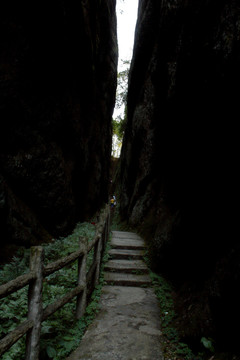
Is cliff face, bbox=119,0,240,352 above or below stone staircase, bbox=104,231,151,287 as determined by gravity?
above

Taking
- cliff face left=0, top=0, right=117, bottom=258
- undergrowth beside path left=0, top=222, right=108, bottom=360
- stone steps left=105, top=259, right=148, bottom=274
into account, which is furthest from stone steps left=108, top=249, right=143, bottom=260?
cliff face left=0, top=0, right=117, bottom=258

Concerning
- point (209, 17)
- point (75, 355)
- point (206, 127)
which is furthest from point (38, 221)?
point (209, 17)

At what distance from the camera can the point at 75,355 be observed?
342cm

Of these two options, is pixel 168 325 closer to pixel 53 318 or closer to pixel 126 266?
pixel 53 318

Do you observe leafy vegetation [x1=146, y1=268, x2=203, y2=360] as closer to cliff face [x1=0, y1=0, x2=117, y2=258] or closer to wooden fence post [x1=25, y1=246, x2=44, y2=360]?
wooden fence post [x1=25, y1=246, x2=44, y2=360]

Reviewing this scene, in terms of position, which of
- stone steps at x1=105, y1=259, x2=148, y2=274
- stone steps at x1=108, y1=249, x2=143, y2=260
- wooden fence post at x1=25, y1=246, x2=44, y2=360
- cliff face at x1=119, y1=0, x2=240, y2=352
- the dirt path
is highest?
cliff face at x1=119, y1=0, x2=240, y2=352

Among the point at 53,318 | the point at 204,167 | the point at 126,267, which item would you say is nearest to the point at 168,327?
the point at 53,318

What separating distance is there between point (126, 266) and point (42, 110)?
6688 millimetres

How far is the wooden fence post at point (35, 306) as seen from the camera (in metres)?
2.89

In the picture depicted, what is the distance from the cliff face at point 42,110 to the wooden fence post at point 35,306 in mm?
4710

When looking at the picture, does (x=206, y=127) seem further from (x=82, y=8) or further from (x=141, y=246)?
(x=82, y=8)

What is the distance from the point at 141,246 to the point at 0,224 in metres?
4.92

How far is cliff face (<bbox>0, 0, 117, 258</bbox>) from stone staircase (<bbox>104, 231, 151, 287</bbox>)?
9.28 feet

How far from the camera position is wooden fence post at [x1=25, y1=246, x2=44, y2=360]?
289cm
